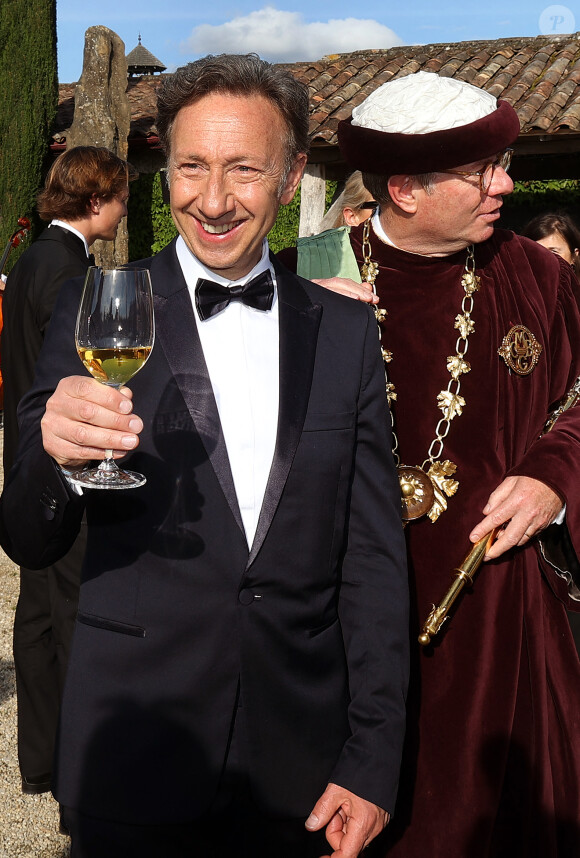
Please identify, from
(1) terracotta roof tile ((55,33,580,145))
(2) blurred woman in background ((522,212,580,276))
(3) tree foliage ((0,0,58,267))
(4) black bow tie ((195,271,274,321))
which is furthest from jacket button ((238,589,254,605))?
(3) tree foliage ((0,0,58,267))

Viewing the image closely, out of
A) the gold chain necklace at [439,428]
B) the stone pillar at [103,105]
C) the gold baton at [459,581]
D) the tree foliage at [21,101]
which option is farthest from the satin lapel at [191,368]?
the tree foliage at [21,101]

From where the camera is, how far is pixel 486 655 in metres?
2.72

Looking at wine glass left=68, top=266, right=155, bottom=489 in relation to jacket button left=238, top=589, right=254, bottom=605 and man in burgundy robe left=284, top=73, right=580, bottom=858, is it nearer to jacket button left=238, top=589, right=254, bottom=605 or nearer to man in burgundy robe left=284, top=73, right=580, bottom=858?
jacket button left=238, top=589, right=254, bottom=605

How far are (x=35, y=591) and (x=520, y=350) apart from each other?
7.55 ft

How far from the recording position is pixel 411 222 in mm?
2758

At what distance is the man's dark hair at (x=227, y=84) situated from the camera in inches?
79.3

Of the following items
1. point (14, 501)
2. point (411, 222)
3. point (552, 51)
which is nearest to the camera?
point (14, 501)

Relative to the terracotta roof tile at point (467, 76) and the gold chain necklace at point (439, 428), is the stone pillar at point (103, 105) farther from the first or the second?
the gold chain necklace at point (439, 428)

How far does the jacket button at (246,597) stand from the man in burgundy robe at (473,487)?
3.00ft

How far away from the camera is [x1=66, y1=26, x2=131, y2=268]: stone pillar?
13062mm

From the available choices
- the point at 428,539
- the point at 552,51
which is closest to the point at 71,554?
the point at 428,539

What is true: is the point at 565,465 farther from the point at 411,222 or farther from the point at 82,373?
the point at 82,373

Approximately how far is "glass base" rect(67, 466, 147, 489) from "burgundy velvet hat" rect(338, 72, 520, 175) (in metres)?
Answer: 1.39

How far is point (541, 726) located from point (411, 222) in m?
1.51
